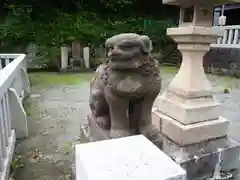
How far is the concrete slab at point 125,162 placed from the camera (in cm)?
74

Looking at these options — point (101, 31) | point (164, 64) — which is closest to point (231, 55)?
point (164, 64)

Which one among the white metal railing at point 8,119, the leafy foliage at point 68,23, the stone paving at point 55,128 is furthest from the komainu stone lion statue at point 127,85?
the leafy foliage at point 68,23

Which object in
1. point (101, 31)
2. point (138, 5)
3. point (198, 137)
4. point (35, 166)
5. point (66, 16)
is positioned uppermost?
point (138, 5)

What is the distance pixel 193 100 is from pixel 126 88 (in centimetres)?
81

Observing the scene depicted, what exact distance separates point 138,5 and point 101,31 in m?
4.01

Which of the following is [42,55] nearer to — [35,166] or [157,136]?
[35,166]

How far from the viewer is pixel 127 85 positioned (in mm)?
1232

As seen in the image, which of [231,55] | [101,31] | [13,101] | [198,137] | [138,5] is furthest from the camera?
[138,5]

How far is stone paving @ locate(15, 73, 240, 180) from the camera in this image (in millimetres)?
1777

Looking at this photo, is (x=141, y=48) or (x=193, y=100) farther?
(x=193, y=100)

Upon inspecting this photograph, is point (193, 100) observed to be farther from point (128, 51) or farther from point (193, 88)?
point (128, 51)

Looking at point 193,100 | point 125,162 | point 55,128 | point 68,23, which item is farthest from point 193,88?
point 68,23

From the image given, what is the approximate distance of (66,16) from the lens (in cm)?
843

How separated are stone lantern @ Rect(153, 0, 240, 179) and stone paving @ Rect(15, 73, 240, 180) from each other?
72 cm
